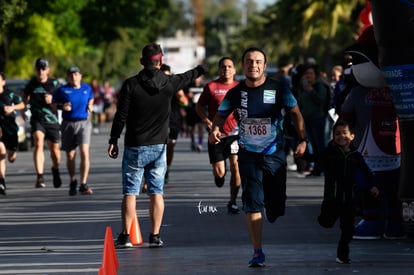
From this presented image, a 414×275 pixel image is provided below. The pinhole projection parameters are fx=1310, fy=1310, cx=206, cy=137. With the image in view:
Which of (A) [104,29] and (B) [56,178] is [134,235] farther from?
(A) [104,29]

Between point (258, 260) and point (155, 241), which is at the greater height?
point (258, 260)

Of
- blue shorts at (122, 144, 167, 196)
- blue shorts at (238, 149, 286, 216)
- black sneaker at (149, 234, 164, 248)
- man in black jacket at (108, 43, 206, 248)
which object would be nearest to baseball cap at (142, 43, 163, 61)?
man in black jacket at (108, 43, 206, 248)

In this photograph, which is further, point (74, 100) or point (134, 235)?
point (74, 100)

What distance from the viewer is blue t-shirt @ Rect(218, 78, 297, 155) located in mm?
11484

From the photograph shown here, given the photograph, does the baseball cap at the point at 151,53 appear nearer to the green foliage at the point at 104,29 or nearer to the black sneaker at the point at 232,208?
the black sneaker at the point at 232,208

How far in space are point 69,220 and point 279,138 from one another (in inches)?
174

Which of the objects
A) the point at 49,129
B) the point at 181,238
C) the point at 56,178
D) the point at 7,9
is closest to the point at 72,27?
the point at 7,9

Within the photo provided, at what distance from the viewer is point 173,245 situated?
1282 centimetres

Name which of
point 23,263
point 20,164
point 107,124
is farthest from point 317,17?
point 23,263

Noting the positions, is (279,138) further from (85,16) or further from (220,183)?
(85,16)

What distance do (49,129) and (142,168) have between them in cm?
761

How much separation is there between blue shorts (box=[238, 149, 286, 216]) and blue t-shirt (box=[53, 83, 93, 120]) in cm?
770

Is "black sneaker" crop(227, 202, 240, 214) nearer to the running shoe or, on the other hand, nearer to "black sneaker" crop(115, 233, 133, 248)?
"black sneaker" crop(115, 233, 133, 248)

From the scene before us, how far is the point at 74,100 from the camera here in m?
18.9
